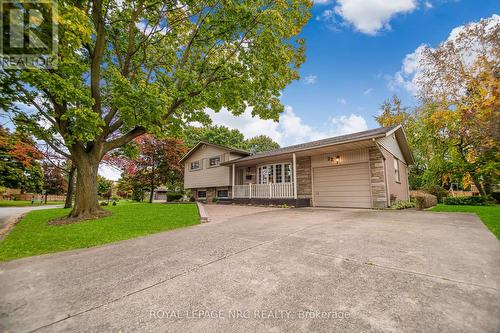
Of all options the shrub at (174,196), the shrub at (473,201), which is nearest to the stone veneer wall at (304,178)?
the shrub at (473,201)

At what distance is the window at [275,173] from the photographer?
13.0 metres

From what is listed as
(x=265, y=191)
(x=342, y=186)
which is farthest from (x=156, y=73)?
(x=342, y=186)

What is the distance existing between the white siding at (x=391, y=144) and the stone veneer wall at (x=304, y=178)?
3.77 m

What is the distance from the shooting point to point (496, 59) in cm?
1279

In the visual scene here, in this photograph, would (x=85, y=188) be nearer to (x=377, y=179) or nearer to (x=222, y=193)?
(x=222, y=193)

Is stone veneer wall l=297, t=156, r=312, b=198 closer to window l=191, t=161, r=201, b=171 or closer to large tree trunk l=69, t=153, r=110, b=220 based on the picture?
large tree trunk l=69, t=153, r=110, b=220

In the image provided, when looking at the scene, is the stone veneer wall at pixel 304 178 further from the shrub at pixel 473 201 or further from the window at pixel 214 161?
the shrub at pixel 473 201

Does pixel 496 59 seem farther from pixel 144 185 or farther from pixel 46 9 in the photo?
pixel 144 185

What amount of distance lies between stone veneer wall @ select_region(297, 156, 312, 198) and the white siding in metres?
3.77

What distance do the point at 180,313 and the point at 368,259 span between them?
8.02 feet

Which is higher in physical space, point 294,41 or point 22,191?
point 294,41

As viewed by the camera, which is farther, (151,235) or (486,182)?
(486,182)

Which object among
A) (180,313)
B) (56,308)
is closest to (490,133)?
(180,313)
